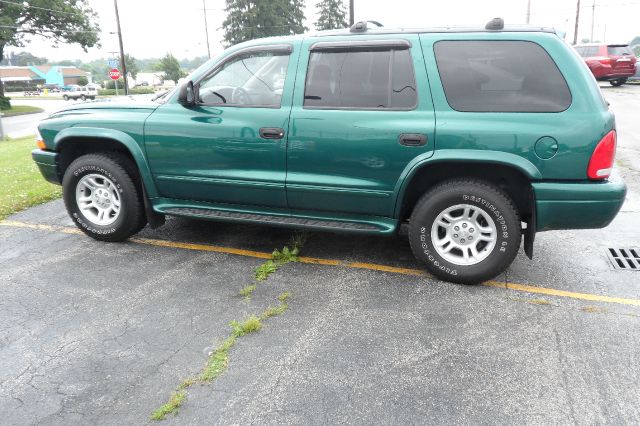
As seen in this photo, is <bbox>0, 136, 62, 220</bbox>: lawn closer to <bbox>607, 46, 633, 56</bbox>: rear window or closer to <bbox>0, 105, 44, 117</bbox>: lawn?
<bbox>607, 46, 633, 56</bbox>: rear window

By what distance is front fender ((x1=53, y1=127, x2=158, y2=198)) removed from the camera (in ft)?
14.0

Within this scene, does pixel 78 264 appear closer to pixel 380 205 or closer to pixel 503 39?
pixel 380 205

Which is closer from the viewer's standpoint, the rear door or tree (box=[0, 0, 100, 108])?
the rear door

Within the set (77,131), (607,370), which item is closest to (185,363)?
(607,370)

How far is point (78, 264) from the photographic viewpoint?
4188 mm

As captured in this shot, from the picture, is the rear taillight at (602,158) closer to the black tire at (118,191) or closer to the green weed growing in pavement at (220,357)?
the green weed growing in pavement at (220,357)

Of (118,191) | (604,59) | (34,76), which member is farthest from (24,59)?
(118,191)

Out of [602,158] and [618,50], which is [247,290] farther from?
[618,50]

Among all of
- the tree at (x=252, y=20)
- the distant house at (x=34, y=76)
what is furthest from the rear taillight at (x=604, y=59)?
the distant house at (x=34, y=76)

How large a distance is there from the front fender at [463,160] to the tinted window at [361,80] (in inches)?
16.5

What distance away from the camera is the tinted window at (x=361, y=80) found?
363cm

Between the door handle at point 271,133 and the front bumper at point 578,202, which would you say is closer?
the front bumper at point 578,202

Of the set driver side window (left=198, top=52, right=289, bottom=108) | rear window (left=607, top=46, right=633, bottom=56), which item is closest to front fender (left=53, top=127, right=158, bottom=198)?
driver side window (left=198, top=52, right=289, bottom=108)

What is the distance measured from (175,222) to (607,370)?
4.15 meters
